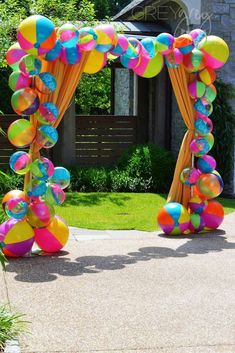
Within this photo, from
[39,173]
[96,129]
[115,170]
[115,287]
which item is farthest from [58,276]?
[96,129]

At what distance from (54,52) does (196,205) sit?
3241mm

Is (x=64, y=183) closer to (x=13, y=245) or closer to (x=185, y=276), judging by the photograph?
(x=13, y=245)

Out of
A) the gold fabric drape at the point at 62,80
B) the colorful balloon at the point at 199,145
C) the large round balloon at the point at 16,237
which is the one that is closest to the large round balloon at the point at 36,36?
the gold fabric drape at the point at 62,80

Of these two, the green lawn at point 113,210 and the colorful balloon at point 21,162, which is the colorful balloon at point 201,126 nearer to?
the green lawn at point 113,210

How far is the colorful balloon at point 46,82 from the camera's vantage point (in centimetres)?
674

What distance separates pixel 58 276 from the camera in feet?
20.3

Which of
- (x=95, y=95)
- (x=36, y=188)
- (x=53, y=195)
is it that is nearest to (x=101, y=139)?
(x=53, y=195)

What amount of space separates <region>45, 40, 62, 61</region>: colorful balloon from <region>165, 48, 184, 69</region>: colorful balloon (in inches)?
70.3

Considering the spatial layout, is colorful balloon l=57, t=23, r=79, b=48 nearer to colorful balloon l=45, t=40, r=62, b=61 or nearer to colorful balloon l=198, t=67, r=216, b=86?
colorful balloon l=45, t=40, r=62, b=61

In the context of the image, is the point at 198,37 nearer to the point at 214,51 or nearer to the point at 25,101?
the point at 214,51

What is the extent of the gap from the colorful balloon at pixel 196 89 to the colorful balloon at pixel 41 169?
252 centimetres

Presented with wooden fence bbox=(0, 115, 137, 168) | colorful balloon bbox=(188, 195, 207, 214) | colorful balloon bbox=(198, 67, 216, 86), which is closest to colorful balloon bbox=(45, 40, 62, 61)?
colorful balloon bbox=(198, 67, 216, 86)

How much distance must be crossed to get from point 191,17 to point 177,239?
20.2ft

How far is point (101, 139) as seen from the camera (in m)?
14.8
